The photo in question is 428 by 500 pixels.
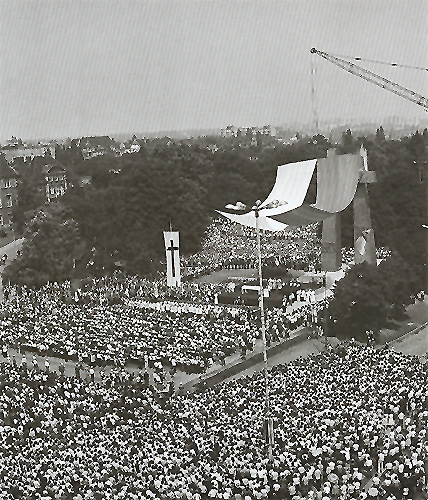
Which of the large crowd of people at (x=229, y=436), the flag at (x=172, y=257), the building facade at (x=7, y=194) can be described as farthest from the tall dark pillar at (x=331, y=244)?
the building facade at (x=7, y=194)

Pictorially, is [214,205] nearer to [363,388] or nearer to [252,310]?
[252,310]

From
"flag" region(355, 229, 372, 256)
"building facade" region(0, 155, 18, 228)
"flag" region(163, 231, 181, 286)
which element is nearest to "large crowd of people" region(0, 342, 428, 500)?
"flag" region(355, 229, 372, 256)

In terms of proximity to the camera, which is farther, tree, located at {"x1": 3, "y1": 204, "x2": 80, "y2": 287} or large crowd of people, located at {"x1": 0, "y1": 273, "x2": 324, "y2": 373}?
tree, located at {"x1": 3, "y1": 204, "x2": 80, "y2": 287}

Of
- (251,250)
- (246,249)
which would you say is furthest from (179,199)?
(251,250)

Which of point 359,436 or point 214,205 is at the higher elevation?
point 214,205

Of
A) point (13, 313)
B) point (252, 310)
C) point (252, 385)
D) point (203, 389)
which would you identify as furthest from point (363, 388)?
point (13, 313)

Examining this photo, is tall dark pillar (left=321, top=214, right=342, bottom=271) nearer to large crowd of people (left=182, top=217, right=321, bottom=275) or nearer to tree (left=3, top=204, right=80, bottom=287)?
large crowd of people (left=182, top=217, right=321, bottom=275)
